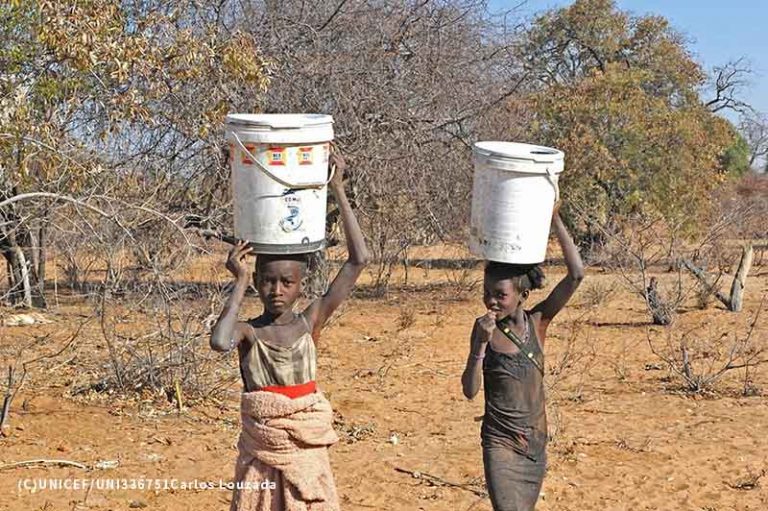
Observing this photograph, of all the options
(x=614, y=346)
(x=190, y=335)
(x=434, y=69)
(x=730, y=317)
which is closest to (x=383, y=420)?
(x=190, y=335)

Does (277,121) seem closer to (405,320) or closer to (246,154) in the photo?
(246,154)

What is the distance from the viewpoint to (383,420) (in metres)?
6.38

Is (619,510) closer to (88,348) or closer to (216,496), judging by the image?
(216,496)

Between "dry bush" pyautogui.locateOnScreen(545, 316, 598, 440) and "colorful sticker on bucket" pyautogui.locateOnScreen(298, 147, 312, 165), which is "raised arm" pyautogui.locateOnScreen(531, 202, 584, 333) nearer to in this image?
"colorful sticker on bucket" pyautogui.locateOnScreen(298, 147, 312, 165)

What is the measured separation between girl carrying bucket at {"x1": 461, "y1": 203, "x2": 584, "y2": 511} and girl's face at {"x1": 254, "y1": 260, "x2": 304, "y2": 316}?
64 centimetres

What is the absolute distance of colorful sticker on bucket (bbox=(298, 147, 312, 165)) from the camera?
2639 millimetres

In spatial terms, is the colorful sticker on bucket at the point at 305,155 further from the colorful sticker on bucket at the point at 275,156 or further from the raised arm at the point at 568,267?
the raised arm at the point at 568,267

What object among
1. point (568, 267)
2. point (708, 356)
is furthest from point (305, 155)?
point (708, 356)

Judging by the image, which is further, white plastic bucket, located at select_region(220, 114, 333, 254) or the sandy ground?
the sandy ground

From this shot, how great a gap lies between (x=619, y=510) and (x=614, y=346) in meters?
4.59

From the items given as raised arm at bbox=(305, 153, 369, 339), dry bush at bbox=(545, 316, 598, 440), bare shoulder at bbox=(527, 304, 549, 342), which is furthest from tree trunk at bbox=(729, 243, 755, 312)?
raised arm at bbox=(305, 153, 369, 339)

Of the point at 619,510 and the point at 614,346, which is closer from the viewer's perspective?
the point at 619,510

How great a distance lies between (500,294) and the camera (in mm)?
3045

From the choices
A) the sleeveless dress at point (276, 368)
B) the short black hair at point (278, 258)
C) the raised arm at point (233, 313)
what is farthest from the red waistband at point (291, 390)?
the short black hair at point (278, 258)
